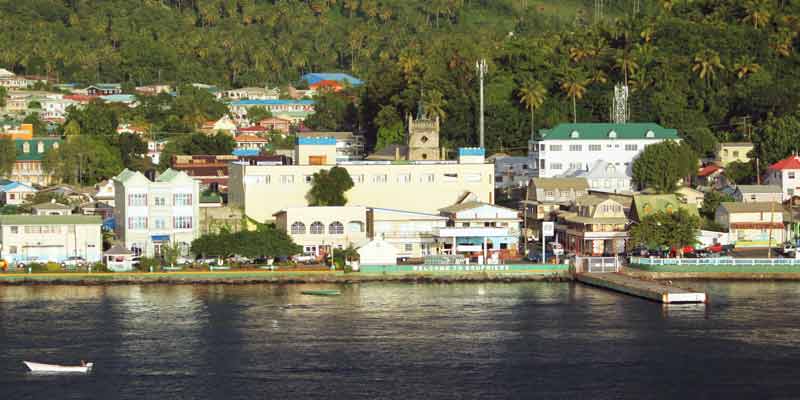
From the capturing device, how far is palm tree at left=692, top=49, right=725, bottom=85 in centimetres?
9544

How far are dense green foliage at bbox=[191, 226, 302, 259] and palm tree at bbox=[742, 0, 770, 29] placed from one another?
50487 millimetres

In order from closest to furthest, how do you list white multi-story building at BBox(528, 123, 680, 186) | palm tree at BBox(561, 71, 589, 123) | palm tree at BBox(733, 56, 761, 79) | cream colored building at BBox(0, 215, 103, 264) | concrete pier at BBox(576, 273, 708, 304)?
concrete pier at BBox(576, 273, 708, 304) → cream colored building at BBox(0, 215, 103, 264) → white multi-story building at BBox(528, 123, 680, 186) → palm tree at BBox(561, 71, 589, 123) → palm tree at BBox(733, 56, 761, 79)

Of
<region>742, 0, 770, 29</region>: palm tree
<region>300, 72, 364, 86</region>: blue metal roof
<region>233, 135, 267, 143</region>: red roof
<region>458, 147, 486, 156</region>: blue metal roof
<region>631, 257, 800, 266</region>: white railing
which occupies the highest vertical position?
<region>300, 72, 364, 86</region>: blue metal roof

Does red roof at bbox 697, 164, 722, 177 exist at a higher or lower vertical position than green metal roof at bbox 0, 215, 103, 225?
higher

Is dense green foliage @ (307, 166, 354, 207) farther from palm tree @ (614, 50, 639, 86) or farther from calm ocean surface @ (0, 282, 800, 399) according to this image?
palm tree @ (614, 50, 639, 86)

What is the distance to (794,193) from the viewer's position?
7356 cm

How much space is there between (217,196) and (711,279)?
28.4m

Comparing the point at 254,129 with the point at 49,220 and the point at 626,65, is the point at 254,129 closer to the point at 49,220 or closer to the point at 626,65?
the point at 626,65

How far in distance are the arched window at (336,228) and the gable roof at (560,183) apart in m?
11.9

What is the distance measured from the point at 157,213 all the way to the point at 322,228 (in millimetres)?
6755

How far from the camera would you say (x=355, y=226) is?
6500cm

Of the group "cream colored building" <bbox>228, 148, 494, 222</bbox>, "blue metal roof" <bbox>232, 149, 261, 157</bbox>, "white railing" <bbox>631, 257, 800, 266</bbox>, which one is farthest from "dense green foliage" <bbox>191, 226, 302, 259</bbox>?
"blue metal roof" <bbox>232, 149, 261, 157</bbox>

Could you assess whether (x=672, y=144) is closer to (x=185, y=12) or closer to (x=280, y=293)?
(x=280, y=293)

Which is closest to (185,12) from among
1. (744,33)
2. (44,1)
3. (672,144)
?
(44,1)
